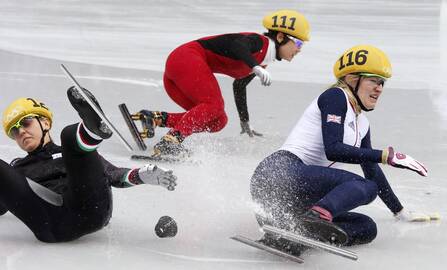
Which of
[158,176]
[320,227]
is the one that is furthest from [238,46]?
[320,227]

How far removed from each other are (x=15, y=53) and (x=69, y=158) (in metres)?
7.97

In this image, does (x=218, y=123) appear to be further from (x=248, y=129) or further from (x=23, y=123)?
(x=23, y=123)

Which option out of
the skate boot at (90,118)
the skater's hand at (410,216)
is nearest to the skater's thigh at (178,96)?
the skater's hand at (410,216)

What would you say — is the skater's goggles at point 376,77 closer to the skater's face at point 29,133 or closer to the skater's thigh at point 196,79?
the skater's face at point 29,133

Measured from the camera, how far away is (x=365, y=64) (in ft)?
17.0

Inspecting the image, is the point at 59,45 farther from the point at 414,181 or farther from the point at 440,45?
the point at 414,181

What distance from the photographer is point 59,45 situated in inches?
521

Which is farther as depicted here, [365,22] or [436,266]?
[365,22]

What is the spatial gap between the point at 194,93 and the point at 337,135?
3000 mm

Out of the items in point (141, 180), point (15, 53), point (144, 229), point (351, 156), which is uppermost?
point (351, 156)

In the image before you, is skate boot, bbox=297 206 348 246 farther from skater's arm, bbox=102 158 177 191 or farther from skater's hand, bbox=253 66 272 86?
skater's hand, bbox=253 66 272 86

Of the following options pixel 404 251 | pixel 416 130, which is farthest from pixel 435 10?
pixel 404 251

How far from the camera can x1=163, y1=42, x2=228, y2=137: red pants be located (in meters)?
7.62

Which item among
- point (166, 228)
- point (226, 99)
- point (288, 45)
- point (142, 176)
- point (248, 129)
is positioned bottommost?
point (226, 99)
